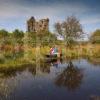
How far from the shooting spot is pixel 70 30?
138 feet

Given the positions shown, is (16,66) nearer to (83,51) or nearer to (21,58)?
(21,58)

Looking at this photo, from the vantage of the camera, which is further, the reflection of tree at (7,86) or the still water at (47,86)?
the still water at (47,86)

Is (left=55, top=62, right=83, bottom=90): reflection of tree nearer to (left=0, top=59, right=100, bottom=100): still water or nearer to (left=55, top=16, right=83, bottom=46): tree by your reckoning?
(left=0, top=59, right=100, bottom=100): still water

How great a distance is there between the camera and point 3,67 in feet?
61.8

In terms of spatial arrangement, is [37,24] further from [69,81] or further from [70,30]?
[69,81]

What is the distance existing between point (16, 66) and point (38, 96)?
9.10 m

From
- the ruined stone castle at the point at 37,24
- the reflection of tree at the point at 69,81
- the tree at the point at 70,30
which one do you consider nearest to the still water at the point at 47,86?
the reflection of tree at the point at 69,81

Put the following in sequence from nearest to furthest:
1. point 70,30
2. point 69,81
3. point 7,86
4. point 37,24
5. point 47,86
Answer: point 7,86 → point 47,86 → point 69,81 → point 70,30 → point 37,24

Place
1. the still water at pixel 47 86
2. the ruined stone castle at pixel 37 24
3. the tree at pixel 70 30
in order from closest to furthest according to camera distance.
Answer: the still water at pixel 47 86 < the tree at pixel 70 30 < the ruined stone castle at pixel 37 24

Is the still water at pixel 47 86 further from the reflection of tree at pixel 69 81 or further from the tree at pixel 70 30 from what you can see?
the tree at pixel 70 30

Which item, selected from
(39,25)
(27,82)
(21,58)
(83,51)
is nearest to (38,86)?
(27,82)

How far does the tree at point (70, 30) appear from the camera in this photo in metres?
41.8

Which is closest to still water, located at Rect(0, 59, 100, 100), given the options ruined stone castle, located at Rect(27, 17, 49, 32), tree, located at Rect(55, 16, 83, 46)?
tree, located at Rect(55, 16, 83, 46)

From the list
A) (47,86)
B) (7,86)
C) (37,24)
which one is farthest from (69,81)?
(37,24)
